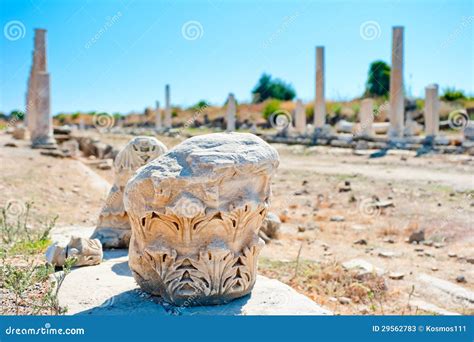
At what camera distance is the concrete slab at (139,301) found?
13.6 ft

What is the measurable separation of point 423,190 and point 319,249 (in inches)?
156

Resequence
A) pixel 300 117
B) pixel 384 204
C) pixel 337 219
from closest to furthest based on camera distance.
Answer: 1. pixel 337 219
2. pixel 384 204
3. pixel 300 117

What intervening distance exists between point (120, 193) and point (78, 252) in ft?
3.96

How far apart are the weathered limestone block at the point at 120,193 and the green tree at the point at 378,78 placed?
32047 mm

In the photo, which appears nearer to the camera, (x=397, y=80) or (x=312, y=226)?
(x=312, y=226)

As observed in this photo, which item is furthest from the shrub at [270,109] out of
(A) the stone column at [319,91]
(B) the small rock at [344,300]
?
(B) the small rock at [344,300]

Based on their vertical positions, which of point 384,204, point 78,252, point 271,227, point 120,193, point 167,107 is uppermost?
point 167,107

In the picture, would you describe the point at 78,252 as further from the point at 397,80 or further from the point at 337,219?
the point at 397,80

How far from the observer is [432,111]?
19125 mm

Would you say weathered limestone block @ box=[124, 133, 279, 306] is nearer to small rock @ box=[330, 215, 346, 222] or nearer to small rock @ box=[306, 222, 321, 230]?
small rock @ box=[306, 222, 321, 230]

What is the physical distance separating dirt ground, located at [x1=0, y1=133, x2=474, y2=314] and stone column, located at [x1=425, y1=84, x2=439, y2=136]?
3119mm

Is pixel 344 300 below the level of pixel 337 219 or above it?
below

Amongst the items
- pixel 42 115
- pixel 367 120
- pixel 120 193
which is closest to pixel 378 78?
pixel 367 120

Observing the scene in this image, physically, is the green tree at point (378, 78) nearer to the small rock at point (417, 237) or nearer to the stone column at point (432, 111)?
the stone column at point (432, 111)
